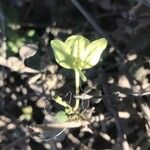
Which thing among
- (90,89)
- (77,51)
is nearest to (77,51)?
(77,51)

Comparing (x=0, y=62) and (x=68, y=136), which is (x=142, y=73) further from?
(x=0, y=62)

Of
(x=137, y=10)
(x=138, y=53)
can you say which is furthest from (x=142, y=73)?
(x=137, y=10)

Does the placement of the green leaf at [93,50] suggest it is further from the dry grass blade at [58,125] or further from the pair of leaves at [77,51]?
the dry grass blade at [58,125]

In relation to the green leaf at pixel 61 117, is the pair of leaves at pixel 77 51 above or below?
A: above

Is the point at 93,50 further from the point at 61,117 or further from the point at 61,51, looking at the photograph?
the point at 61,117

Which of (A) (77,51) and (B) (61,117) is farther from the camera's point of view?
(B) (61,117)

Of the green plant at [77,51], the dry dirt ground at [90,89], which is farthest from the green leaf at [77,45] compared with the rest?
the dry dirt ground at [90,89]

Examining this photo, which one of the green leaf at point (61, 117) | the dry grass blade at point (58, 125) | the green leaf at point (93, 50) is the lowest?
the dry grass blade at point (58, 125)

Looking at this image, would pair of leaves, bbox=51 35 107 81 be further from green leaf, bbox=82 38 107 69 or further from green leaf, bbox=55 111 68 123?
green leaf, bbox=55 111 68 123
